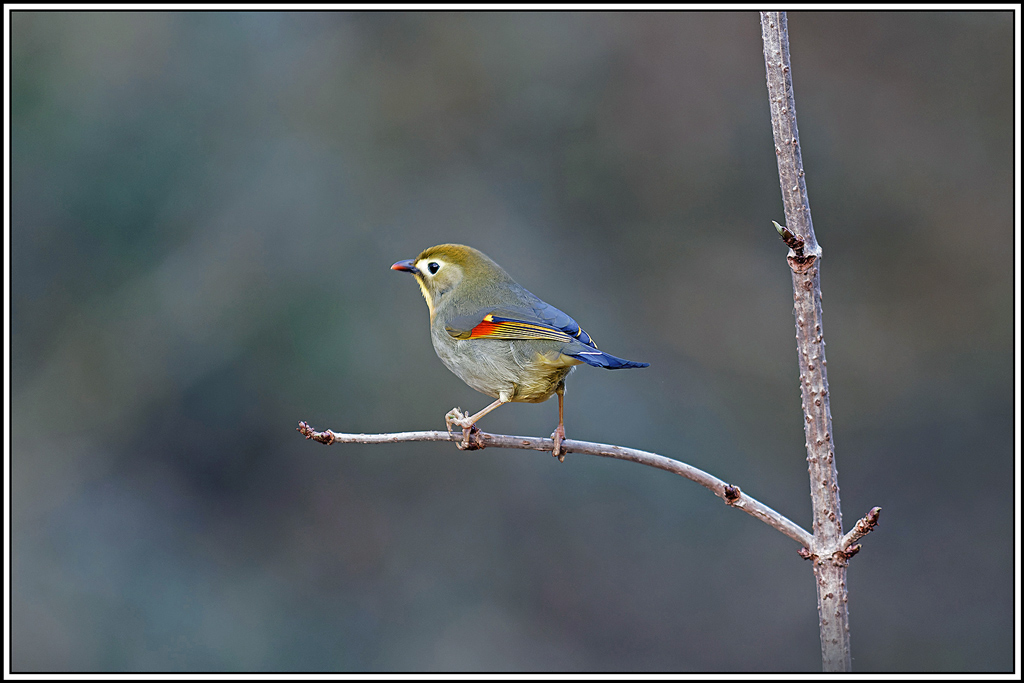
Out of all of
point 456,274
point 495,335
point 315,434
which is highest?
point 456,274

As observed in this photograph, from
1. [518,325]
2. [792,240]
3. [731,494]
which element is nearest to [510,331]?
[518,325]

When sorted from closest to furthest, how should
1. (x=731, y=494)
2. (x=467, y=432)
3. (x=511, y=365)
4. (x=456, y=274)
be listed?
(x=731, y=494) → (x=467, y=432) → (x=511, y=365) → (x=456, y=274)

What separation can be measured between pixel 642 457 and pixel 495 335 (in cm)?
64

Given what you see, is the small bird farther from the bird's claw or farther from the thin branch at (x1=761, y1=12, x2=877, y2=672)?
the thin branch at (x1=761, y1=12, x2=877, y2=672)

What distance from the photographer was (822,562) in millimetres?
1712

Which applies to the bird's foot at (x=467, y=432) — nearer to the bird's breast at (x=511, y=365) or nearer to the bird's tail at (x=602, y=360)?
the bird's breast at (x=511, y=365)

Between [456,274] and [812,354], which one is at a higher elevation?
[456,274]

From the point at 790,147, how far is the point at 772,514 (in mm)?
841

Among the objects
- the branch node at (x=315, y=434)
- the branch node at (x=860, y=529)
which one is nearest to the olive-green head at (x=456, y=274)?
the branch node at (x=315, y=434)

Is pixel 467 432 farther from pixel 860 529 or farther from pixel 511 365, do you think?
pixel 860 529

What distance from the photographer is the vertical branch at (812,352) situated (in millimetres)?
1604

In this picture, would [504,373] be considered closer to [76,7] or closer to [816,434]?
[816,434]

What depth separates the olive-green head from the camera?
2.45 metres

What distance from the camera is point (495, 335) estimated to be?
2271mm
